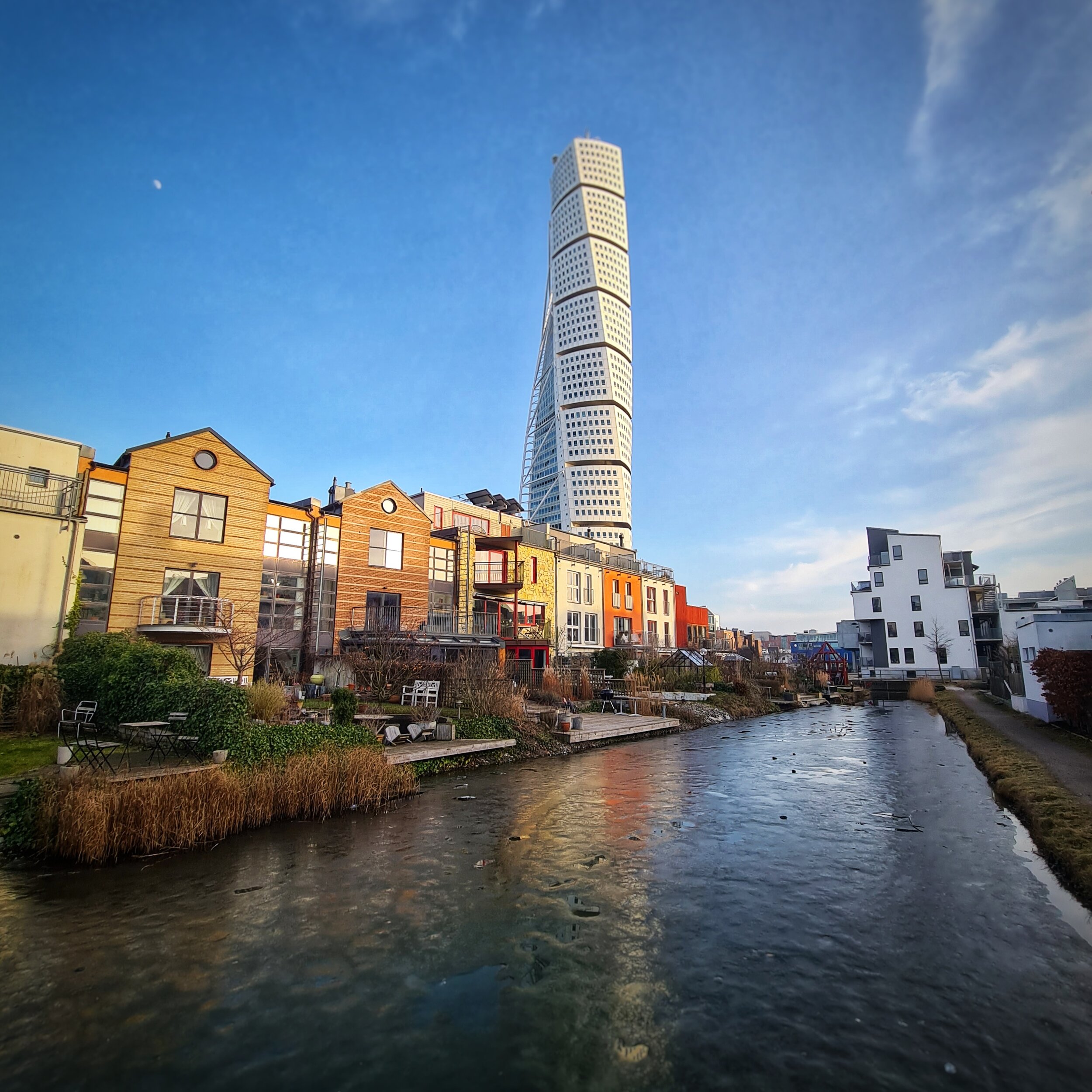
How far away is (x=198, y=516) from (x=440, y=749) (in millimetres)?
13326

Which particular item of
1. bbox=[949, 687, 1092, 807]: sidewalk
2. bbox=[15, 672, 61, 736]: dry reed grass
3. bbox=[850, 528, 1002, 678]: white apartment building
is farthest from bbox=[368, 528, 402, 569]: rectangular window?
bbox=[850, 528, 1002, 678]: white apartment building

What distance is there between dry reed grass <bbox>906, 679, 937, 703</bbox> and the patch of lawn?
47.0m

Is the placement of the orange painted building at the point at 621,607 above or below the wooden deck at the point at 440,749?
above

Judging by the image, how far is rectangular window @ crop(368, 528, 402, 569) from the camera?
90.9ft

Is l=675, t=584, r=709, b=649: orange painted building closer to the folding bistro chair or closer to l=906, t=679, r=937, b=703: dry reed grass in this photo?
l=906, t=679, r=937, b=703: dry reed grass

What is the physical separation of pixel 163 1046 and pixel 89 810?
4.90m

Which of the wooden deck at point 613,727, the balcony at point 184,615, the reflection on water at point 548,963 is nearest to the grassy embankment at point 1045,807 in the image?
the reflection on water at point 548,963

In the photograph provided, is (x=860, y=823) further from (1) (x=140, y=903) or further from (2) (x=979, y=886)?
(1) (x=140, y=903)

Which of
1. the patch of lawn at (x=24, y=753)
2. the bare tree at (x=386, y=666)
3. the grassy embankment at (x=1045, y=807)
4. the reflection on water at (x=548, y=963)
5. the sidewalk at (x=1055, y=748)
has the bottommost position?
the reflection on water at (x=548, y=963)

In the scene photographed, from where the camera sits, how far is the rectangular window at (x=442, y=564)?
102 feet

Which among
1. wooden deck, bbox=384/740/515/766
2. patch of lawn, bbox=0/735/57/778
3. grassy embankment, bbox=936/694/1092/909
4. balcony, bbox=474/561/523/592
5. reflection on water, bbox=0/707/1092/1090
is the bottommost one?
reflection on water, bbox=0/707/1092/1090

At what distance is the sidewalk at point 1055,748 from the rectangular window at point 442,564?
23758mm

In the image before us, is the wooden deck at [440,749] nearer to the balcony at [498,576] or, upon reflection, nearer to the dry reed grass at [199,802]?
the dry reed grass at [199,802]

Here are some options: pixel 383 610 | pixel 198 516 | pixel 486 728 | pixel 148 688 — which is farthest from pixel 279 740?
pixel 383 610
